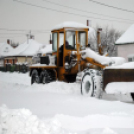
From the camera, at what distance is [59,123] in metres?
3.73

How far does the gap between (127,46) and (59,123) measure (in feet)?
48.6

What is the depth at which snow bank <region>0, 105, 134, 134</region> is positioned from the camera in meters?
3.40

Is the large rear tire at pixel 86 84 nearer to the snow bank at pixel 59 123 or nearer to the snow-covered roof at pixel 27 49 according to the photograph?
the snow bank at pixel 59 123

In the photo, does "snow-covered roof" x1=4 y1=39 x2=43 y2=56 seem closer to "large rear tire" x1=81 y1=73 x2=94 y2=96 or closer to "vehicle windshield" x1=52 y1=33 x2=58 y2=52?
"vehicle windshield" x1=52 y1=33 x2=58 y2=52

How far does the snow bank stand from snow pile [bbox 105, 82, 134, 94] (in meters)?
1.30

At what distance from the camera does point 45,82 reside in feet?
30.5

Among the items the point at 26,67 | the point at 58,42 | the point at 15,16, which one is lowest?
the point at 26,67

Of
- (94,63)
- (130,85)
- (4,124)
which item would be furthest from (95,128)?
(94,63)

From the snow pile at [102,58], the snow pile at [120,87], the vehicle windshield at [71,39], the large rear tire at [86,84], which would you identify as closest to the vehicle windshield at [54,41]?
the vehicle windshield at [71,39]

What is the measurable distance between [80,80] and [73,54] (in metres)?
1.04

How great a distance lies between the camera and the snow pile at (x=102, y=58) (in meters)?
7.37

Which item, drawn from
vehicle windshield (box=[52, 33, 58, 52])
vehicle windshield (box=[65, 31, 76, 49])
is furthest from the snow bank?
vehicle windshield (box=[52, 33, 58, 52])

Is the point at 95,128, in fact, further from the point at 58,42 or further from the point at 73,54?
the point at 58,42

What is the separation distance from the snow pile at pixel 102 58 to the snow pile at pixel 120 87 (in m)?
1.06
